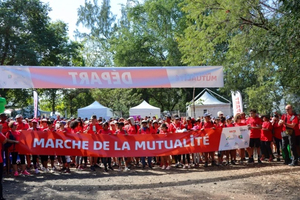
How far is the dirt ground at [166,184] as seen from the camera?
24.9 feet

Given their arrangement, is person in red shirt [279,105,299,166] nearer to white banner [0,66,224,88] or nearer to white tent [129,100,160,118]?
white banner [0,66,224,88]

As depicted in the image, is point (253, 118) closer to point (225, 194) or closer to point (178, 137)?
point (178, 137)

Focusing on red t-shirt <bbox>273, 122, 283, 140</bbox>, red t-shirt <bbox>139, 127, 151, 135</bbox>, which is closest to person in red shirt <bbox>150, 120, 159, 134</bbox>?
red t-shirt <bbox>139, 127, 151, 135</bbox>

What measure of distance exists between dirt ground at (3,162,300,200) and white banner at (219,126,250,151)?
0.78 m

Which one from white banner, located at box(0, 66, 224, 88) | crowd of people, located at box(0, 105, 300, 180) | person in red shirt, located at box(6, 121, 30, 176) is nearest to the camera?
white banner, located at box(0, 66, 224, 88)

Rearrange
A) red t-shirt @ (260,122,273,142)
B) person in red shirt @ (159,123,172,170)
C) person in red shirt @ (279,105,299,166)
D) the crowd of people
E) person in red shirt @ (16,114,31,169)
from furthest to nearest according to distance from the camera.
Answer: red t-shirt @ (260,122,273,142) < person in red shirt @ (159,123,172,170) < person in red shirt @ (16,114,31,169) < the crowd of people < person in red shirt @ (279,105,299,166)

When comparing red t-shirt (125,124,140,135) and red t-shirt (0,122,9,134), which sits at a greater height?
red t-shirt (0,122,9,134)

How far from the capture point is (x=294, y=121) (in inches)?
417

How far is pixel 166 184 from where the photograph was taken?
29.0ft

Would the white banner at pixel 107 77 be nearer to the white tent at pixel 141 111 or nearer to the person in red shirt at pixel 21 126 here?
the person in red shirt at pixel 21 126

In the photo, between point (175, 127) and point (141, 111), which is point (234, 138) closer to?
point (175, 127)

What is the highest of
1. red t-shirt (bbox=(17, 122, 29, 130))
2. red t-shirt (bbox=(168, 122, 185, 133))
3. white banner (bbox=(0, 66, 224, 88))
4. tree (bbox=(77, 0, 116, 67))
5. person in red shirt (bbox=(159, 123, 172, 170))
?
tree (bbox=(77, 0, 116, 67))

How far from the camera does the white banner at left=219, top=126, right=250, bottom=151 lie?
11.7 m

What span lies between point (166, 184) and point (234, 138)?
165 inches
